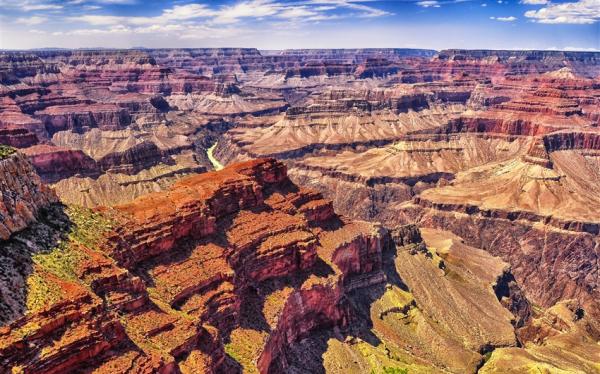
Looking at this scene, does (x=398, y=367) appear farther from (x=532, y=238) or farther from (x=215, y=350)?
(x=532, y=238)

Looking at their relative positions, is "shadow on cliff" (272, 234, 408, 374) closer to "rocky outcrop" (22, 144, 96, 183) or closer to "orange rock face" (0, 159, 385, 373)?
"orange rock face" (0, 159, 385, 373)

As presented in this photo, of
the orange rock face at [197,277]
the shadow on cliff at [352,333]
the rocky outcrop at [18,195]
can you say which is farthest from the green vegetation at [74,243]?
the shadow on cliff at [352,333]

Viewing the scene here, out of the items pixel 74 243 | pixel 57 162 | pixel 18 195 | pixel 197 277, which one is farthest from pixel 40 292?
pixel 57 162

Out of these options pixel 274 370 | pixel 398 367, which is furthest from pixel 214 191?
pixel 398 367

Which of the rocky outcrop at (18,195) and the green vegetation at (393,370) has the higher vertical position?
the rocky outcrop at (18,195)

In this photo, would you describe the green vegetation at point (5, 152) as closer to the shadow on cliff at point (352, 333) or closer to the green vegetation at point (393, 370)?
the shadow on cliff at point (352, 333)

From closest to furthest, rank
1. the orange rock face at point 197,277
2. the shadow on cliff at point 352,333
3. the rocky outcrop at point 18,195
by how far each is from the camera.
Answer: the orange rock face at point 197,277
the rocky outcrop at point 18,195
the shadow on cliff at point 352,333

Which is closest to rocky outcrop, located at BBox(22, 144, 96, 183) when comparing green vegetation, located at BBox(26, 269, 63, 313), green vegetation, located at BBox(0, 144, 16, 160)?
green vegetation, located at BBox(0, 144, 16, 160)

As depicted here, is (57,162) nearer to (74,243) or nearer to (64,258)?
(74,243)
